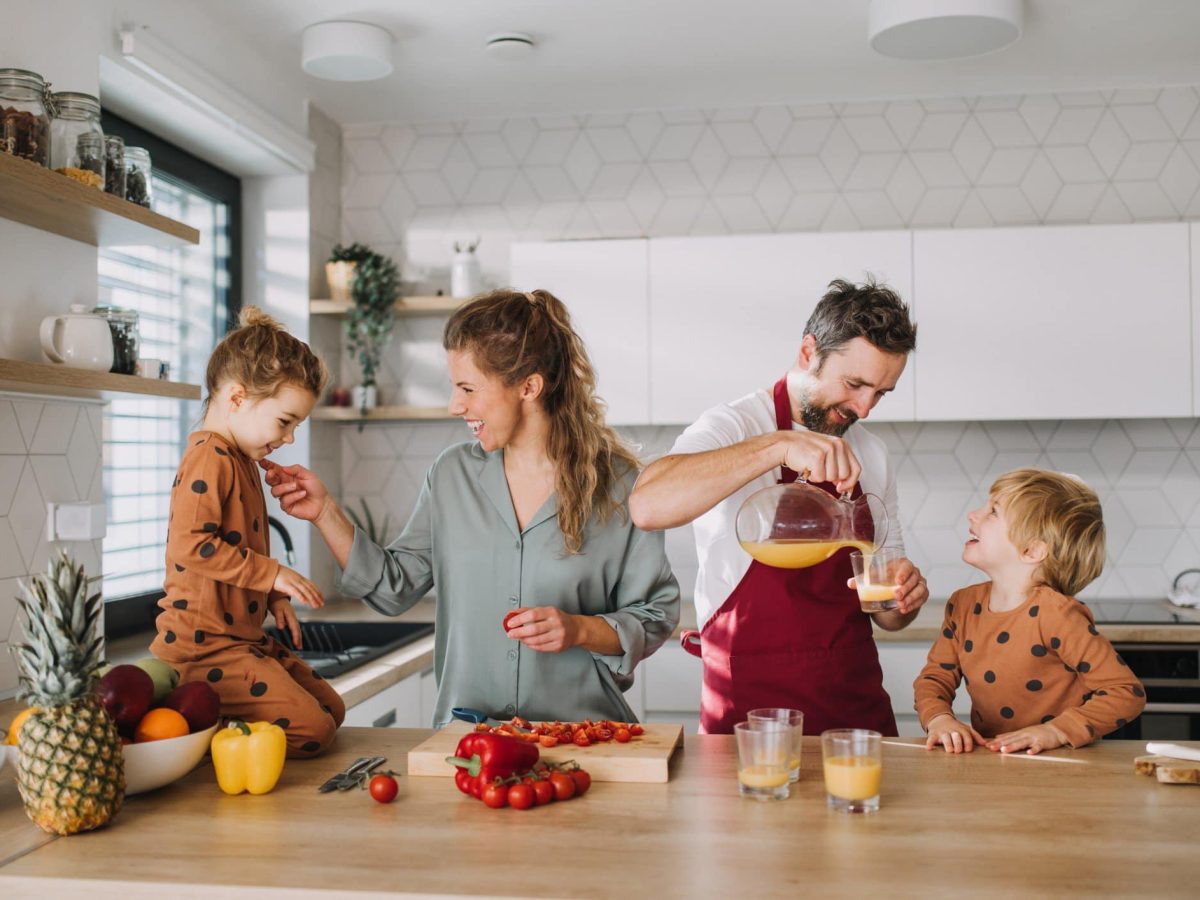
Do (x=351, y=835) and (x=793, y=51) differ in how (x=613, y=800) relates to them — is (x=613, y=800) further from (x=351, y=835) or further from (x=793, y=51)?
(x=793, y=51)

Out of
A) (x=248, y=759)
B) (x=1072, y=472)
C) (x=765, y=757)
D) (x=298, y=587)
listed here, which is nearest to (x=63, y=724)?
(x=248, y=759)

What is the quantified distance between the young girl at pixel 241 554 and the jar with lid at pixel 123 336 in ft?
2.04

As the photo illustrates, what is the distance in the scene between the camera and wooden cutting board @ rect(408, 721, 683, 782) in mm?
1545

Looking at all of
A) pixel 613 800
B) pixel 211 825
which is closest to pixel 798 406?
pixel 613 800

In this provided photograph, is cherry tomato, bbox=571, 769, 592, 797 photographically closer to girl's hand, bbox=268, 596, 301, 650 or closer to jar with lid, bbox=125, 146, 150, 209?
girl's hand, bbox=268, 596, 301, 650

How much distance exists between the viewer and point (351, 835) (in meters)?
1.35

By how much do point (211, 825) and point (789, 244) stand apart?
2696mm

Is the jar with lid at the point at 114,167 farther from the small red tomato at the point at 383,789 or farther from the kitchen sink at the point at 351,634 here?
the kitchen sink at the point at 351,634

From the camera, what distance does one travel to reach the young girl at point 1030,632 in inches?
71.7

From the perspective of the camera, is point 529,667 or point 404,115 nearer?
point 529,667

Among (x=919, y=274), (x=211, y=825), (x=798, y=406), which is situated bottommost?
(x=211, y=825)

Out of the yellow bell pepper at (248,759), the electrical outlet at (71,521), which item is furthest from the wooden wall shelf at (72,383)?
the yellow bell pepper at (248,759)

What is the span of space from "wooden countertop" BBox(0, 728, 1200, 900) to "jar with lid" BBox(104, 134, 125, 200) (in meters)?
1.20

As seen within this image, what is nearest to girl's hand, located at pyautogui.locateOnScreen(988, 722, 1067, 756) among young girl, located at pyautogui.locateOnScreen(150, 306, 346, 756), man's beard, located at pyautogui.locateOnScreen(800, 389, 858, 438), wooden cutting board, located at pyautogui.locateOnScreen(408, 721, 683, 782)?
wooden cutting board, located at pyautogui.locateOnScreen(408, 721, 683, 782)
